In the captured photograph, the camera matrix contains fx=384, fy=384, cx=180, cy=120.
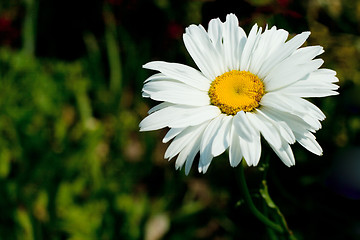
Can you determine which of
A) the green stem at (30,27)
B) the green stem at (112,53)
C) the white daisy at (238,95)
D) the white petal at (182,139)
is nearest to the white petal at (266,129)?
the white daisy at (238,95)

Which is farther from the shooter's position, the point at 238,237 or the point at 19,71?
the point at 19,71

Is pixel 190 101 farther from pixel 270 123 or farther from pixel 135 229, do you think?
pixel 135 229

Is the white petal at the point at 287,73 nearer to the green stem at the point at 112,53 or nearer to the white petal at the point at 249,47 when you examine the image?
the white petal at the point at 249,47

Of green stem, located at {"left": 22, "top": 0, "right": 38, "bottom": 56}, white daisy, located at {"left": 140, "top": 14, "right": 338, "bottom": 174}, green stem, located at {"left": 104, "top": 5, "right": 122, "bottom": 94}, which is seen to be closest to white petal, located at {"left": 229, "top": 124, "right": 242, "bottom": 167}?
white daisy, located at {"left": 140, "top": 14, "right": 338, "bottom": 174}

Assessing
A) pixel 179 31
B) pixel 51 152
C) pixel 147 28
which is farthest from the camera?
pixel 147 28

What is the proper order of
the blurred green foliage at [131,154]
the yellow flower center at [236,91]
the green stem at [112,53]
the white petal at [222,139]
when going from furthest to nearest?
1. the green stem at [112,53]
2. the blurred green foliage at [131,154]
3. the yellow flower center at [236,91]
4. the white petal at [222,139]

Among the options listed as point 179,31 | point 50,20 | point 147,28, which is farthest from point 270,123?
point 50,20

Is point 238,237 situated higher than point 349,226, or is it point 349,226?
point 349,226

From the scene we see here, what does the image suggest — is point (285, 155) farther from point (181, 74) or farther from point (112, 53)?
point (112, 53)
